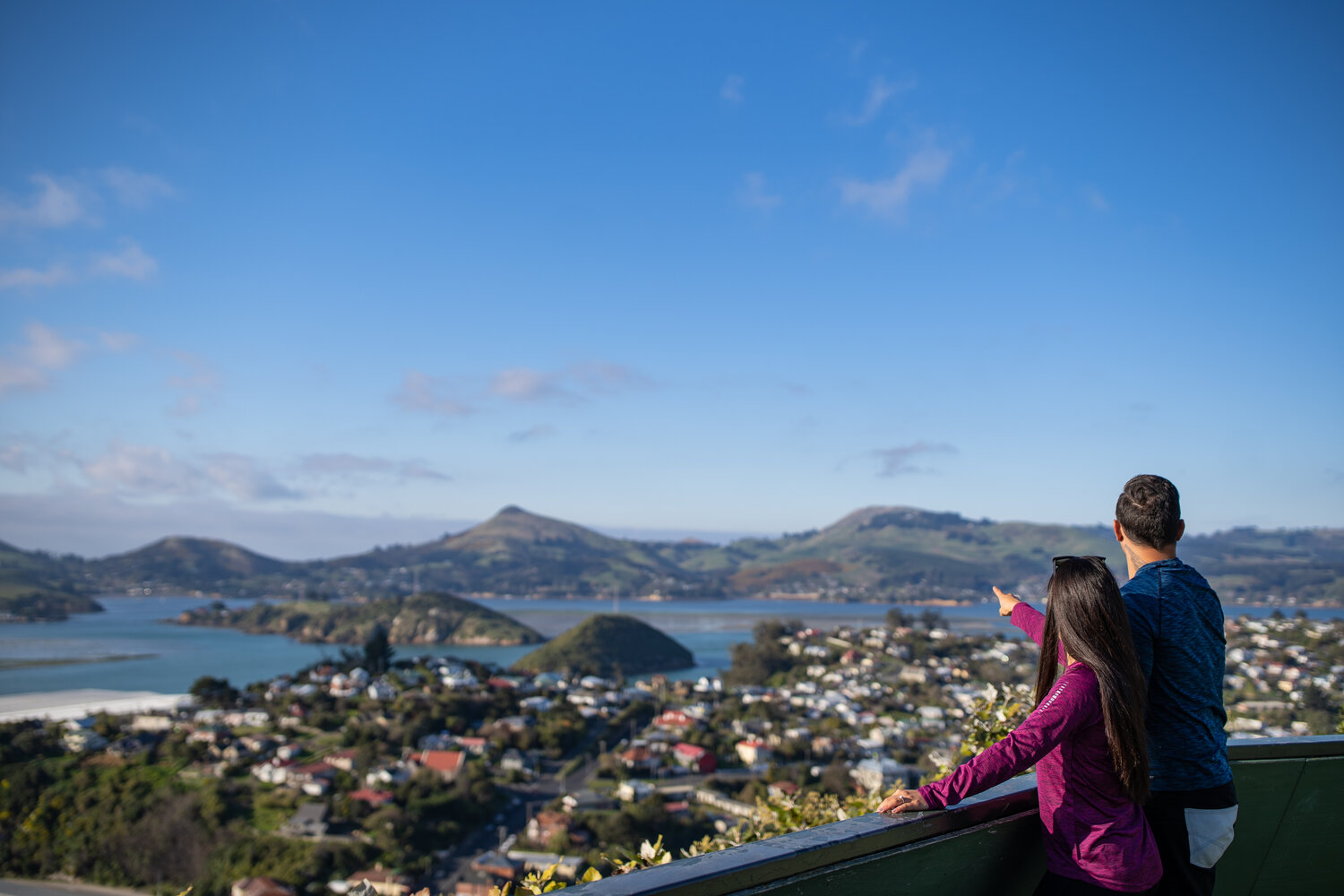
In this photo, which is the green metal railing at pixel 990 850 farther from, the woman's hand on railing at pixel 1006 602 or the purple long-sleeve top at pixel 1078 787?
the woman's hand on railing at pixel 1006 602

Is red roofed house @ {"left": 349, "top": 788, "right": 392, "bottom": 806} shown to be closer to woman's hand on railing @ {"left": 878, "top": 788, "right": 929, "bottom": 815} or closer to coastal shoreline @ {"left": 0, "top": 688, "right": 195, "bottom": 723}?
coastal shoreline @ {"left": 0, "top": 688, "right": 195, "bottom": 723}

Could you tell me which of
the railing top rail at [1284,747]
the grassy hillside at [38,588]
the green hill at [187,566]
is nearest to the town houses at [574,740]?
the railing top rail at [1284,747]

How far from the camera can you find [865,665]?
29156 millimetres

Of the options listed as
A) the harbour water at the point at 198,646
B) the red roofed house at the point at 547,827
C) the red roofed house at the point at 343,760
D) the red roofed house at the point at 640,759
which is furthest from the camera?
the harbour water at the point at 198,646

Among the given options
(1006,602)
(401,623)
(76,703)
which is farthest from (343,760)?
(401,623)

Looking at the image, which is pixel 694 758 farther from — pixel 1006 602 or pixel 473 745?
pixel 1006 602

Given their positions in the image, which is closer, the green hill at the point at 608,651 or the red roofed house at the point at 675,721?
the red roofed house at the point at 675,721

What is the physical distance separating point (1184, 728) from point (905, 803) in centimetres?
48

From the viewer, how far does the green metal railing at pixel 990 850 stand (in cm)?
93

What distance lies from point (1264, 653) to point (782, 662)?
19.2m

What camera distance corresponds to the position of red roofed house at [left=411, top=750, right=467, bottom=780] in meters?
15.9

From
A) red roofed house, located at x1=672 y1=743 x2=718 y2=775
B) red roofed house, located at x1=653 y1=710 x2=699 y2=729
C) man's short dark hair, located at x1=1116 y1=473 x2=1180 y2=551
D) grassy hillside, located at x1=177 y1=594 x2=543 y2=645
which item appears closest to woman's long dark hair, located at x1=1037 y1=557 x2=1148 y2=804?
man's short dark hair, located at x1=1116 y1=473 x2=1180 y2=551

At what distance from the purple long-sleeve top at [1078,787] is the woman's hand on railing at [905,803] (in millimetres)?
13

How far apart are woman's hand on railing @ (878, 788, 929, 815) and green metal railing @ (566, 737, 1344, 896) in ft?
0.04
